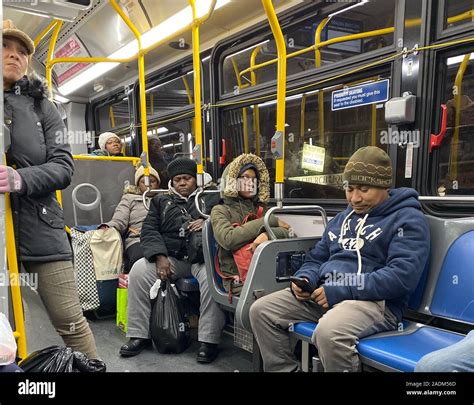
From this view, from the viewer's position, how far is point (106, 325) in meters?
3.37

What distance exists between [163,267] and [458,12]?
2464mm

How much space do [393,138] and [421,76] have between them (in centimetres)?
38

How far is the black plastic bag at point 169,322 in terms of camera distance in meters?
2.70

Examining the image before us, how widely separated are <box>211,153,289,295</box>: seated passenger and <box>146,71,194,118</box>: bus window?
2.05 m

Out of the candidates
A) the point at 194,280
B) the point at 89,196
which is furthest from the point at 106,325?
the point at 89,196

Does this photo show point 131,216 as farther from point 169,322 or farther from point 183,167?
point 169,322

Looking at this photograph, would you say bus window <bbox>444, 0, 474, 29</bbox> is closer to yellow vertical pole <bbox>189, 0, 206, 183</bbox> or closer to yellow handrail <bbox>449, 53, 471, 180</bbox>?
yellow handrail <bbox>449, 53, 471, 180</bbox>

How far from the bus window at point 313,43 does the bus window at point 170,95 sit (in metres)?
0.78

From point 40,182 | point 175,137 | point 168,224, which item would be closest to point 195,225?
point 168,224

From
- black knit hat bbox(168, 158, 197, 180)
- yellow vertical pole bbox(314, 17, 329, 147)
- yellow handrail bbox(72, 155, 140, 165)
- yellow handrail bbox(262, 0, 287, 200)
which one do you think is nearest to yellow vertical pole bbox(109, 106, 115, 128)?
yellow handrail bbox(72, 155, 140, 165)

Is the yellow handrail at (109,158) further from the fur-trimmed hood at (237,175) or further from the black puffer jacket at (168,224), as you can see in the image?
the fur-trimmed hood at (237,175)

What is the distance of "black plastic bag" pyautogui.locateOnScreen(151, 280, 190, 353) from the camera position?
2.70 m

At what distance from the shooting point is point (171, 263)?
2.95 m
